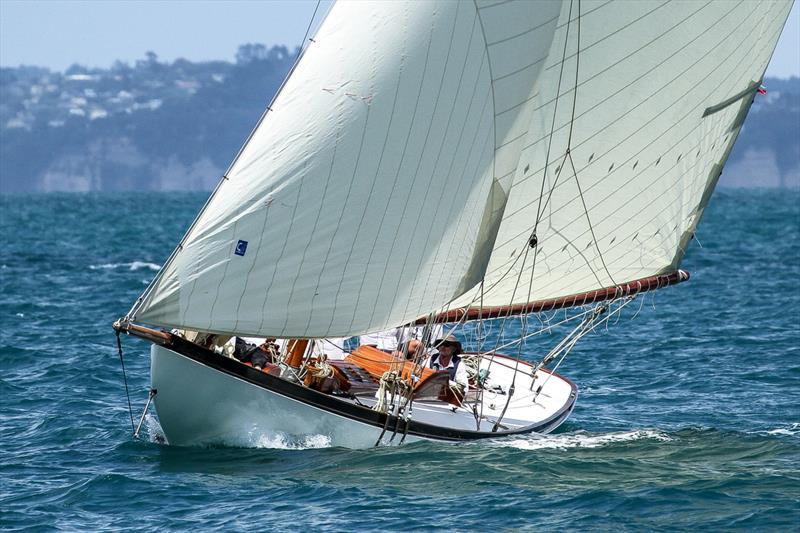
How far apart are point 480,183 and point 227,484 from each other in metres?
4.87

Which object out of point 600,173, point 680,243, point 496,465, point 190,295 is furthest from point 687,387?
point 190,295

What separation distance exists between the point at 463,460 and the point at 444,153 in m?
3.92

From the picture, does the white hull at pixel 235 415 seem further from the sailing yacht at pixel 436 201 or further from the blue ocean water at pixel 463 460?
the blue ocean water at pixel 463 460

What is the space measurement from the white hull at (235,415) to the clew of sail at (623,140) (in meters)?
2.71

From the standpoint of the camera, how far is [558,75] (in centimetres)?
1819

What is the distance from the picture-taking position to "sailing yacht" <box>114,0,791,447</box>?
15.9 meters

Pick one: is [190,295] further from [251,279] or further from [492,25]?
[492,25]

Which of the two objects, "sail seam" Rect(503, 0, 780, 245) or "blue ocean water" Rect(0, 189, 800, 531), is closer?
"blue ocean water" Rect(0, 189, 800, 531)

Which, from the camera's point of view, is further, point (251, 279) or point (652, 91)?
point (652, 91)

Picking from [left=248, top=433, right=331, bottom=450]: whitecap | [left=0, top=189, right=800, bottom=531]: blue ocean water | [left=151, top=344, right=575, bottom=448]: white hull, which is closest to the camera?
[left=0, top=189, right=800, bottom=531]: blue ocean water

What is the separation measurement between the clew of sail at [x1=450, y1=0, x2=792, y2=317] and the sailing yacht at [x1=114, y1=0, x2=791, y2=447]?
0.03 metres

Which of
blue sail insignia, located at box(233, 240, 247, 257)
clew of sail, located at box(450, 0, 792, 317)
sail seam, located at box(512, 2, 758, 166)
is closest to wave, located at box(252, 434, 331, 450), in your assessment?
clew of sail, located at box(450, 0, 792, 317)

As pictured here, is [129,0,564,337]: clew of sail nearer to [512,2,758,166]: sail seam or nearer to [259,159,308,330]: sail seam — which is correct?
[259,159,308,330]: sail seam

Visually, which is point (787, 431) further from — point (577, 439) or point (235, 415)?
point (235, 415)
